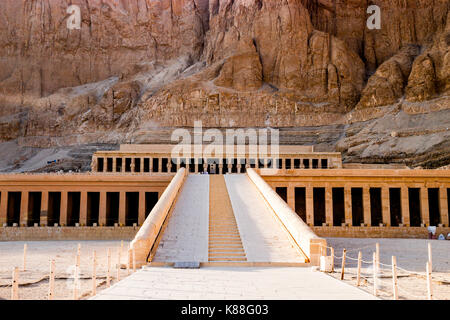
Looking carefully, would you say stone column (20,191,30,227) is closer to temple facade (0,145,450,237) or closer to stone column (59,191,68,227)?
temple facade (0,145,450,237)

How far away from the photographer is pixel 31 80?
7262 centimetres

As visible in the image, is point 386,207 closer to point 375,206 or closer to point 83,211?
point 375,206

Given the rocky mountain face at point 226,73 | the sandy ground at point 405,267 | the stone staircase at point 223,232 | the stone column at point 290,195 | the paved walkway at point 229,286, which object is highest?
the rocky mountain face at point 226,73

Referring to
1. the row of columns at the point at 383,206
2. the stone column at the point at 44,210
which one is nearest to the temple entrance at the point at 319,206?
the row of columns at the point at 383,206

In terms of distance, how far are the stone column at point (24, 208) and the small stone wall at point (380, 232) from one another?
1738cm

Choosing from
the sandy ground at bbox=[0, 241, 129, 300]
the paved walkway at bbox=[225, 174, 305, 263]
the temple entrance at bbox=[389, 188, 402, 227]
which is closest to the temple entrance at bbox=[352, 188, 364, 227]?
the temple entrance at bbox=[389, 188, 402, 227]

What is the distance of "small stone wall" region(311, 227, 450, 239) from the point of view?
75.1 ft

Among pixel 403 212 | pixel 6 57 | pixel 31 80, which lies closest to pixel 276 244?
pixel 403 212

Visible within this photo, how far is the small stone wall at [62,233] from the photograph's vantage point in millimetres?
22500

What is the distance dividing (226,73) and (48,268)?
166ft

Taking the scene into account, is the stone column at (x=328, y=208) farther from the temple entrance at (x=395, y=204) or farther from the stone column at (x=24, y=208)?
the stone column at (x=24, y=208)

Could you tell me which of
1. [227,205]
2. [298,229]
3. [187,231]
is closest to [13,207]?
[227,205]

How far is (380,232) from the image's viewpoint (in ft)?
76.0
